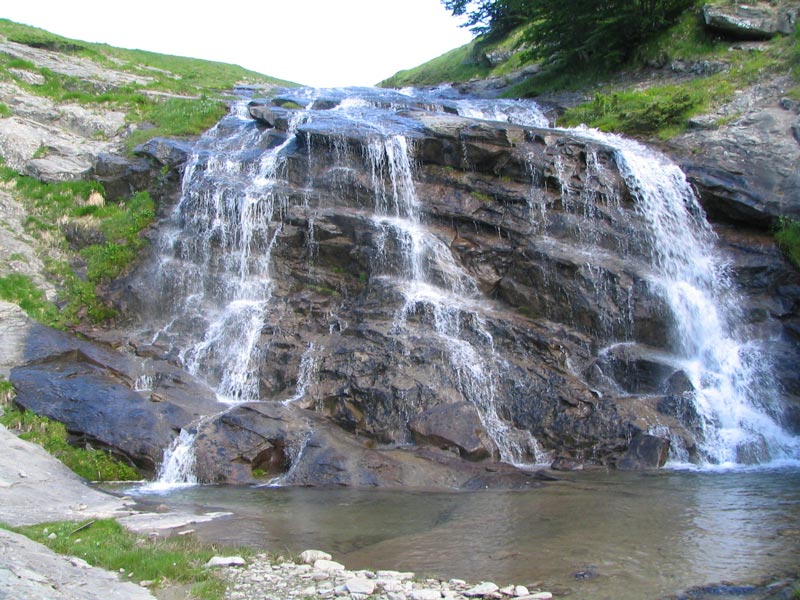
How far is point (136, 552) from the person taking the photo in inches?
276

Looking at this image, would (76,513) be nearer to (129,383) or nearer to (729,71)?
(129,383)

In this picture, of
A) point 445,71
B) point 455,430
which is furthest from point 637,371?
point 445,71

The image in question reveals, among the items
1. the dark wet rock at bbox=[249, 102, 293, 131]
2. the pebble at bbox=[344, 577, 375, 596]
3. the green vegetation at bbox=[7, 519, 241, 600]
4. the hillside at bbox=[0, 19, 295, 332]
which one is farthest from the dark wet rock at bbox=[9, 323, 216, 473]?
the dark wet rock at bbox=[249, 102, 293, 131]

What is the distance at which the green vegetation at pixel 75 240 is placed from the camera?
699 inches

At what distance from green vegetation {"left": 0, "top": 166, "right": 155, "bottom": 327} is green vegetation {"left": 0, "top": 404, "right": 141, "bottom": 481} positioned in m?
4.62

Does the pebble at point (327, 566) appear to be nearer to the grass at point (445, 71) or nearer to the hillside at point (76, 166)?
the hillside at point (76, 166)

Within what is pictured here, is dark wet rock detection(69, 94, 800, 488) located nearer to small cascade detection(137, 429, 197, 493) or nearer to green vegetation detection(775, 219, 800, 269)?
small cascade detection(137, 429, 197, 493)

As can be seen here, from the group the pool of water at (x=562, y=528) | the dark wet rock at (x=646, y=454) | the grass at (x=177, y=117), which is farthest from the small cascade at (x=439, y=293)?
the grass at (x=177, y=117)

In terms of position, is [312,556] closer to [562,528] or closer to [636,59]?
[562,528]

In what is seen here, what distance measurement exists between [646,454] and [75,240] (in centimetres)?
1758

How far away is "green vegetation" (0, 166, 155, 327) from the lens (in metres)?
17.8

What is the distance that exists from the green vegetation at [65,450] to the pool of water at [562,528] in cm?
174

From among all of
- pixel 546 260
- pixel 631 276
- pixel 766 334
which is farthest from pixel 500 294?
pixel 766 334

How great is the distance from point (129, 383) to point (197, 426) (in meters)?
2.69
